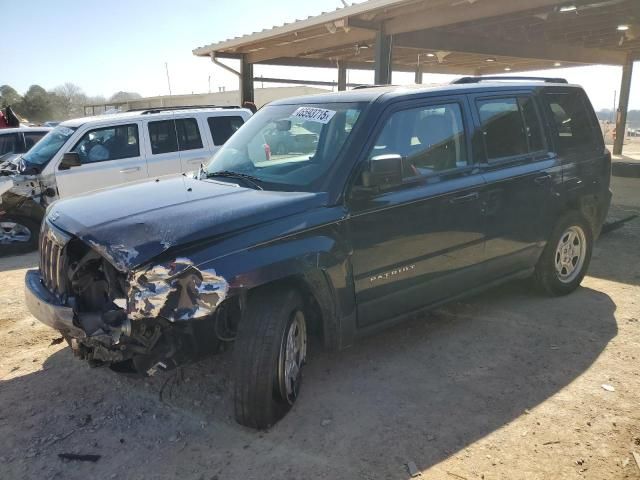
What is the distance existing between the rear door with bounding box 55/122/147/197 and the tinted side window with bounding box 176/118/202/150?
24.3 inches

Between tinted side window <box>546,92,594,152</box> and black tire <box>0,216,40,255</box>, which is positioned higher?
tinted side window <box>546,92,594,152</box>

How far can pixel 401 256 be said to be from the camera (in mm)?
3506

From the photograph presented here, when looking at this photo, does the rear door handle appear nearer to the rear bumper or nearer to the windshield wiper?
the windshield wiper

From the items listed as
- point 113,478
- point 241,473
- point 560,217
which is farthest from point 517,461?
point 560,217

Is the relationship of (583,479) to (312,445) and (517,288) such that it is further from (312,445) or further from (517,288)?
(517,288)

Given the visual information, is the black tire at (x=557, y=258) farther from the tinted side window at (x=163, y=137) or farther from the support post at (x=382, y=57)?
the support post at (x=382, y=57)

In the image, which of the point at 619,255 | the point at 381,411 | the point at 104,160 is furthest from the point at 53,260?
the point at 619,255

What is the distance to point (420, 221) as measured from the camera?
11.7ft

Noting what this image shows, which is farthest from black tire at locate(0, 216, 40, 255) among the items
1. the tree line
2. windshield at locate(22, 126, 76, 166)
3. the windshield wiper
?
the tree line

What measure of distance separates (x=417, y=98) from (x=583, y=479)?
251 centimetres

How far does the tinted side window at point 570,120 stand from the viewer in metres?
4.67

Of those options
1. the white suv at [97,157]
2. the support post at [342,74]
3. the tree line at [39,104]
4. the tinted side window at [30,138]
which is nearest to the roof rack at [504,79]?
the white suv at [97,157]

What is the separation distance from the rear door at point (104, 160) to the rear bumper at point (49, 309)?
432 cm

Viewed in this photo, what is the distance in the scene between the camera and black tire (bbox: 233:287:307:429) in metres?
2.85
